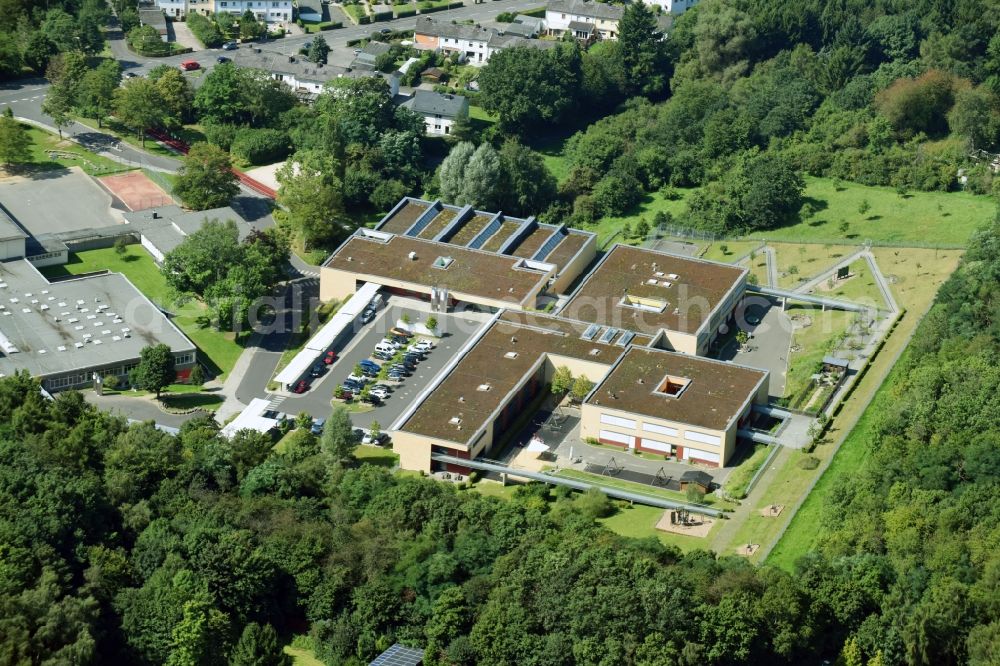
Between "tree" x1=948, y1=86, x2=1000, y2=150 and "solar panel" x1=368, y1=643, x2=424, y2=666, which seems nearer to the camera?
"solar panel" x1=368, y1=643, x2=424, y2=666

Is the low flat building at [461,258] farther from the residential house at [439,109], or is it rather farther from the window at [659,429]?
the residential house at [439,109]

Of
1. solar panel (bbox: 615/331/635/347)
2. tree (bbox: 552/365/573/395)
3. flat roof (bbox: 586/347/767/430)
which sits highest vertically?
flat roof (bbox: 586/347/767/430)

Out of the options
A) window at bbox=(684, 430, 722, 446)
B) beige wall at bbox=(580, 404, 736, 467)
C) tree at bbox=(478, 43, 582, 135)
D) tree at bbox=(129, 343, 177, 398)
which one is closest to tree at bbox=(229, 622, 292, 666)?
beige wall at bbox=(580, 404, 736, 467)

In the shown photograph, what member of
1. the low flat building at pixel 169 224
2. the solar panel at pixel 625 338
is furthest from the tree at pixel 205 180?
the solar panel at pixel 625 338

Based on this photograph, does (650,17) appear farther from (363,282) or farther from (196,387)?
(196,387)

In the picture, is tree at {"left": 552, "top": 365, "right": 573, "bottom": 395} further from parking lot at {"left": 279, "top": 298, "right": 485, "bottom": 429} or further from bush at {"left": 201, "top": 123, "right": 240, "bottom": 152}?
bush at {"left": 201, "top": 123, "right": 240, "bottom": 152}

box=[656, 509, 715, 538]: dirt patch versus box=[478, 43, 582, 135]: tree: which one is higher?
box=[478, 43, 582, 135]: tree

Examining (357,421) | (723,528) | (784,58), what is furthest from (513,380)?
(784,58)
